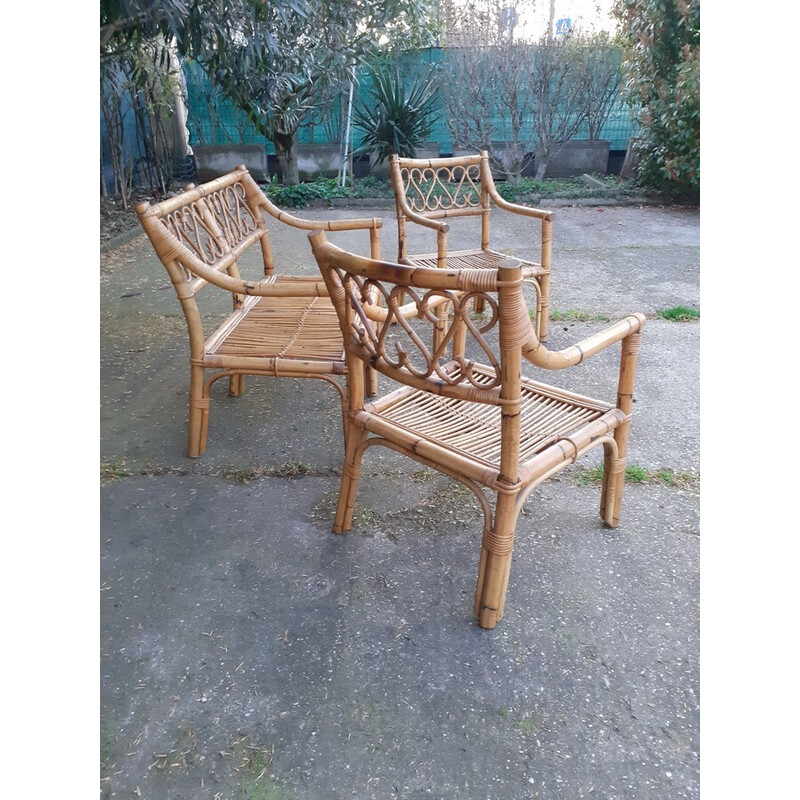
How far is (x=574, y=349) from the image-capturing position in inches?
60.9

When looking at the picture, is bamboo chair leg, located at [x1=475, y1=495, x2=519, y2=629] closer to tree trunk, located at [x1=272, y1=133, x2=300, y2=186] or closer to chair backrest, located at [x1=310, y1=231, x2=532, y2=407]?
chair backrest, located at [x1=310, y1=231, x2=532, y2=407]

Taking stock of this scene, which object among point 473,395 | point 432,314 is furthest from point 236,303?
point 473,395

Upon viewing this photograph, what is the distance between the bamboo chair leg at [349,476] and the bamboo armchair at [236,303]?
292 mm

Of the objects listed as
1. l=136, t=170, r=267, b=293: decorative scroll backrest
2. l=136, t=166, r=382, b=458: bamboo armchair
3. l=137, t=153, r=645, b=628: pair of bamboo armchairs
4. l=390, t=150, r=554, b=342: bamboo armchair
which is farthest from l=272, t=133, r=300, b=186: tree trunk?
l=137, t=153, r=645, b=628: pair of bamboo armchairs

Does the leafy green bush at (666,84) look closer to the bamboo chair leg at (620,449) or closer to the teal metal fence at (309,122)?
the teal metal fence at (309,122)

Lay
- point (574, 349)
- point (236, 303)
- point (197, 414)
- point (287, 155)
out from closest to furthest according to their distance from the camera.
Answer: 1. point (574, 349)
2. point (197, 414)
3. point (236, 303)
4. point (287, 155)

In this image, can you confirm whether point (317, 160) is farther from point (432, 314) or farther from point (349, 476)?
point (432, 314)

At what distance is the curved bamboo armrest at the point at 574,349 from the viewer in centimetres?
140

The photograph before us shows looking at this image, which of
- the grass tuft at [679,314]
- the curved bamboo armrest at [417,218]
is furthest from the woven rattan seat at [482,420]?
the grass tuft at [679,314]

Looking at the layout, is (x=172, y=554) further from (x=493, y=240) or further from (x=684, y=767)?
(x=493, y=240)

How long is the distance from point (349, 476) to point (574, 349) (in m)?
0.74

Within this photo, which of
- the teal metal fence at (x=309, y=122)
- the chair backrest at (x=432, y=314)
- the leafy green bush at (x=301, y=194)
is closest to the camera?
the chair backrest at (x=432, y=314)

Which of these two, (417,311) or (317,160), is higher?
(317,160)

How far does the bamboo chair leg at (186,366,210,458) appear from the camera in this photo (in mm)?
2299
